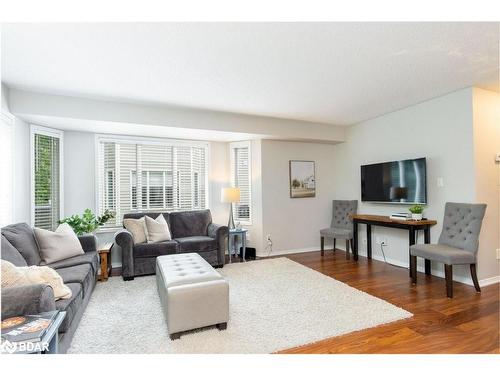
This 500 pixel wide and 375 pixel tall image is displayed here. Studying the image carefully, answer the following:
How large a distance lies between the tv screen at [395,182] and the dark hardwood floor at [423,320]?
1.18m

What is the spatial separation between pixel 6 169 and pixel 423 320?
4.84 m

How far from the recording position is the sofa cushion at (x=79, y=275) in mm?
2420

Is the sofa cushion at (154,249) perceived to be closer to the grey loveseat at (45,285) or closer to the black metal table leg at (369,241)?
the grey loveseat at (45,285)

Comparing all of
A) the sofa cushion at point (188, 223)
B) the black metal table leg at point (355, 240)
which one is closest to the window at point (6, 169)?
the sofa cushion at point (188, 223)

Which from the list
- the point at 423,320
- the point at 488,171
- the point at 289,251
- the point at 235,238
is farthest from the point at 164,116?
the point at 488,171

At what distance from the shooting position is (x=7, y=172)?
3.05 m

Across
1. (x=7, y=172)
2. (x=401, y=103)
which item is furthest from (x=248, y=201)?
(x=7, y=172)

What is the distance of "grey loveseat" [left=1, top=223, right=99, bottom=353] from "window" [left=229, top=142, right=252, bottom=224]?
2.64m

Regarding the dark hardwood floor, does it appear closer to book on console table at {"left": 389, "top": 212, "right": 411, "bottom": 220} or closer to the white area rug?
the white area rug

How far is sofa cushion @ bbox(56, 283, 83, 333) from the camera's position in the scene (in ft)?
6.13

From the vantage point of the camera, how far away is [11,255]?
7.77 ft

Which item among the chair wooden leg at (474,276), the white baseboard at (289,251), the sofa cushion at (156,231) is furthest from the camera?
the white baseboard at (289,251)

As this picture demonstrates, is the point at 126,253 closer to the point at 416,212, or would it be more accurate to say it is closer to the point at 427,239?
the point at 416,212

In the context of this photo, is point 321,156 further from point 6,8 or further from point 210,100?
point 6,8
